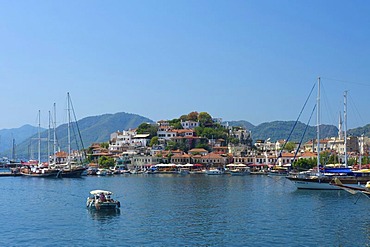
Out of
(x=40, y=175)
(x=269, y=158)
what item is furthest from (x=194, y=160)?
(x=40, y=175)

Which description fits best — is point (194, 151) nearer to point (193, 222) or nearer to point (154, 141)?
point (154, 141)

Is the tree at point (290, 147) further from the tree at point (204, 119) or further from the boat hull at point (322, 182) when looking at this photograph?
the boat hull at point (322, 182)

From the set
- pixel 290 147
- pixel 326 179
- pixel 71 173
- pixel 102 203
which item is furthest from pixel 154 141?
pixel 102 203

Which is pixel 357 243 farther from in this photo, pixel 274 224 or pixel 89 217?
pixel 89 217

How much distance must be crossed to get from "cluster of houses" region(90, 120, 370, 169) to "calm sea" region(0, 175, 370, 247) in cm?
7575

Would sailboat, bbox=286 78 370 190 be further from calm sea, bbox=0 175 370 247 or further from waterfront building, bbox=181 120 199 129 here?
waterfront building, bbox=181 120 199 129

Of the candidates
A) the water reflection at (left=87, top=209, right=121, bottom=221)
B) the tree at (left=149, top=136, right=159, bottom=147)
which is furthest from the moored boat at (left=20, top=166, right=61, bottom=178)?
the water reflection at (left=87, top=209, right=121, bottom=221)

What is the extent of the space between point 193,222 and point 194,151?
99.9 meters

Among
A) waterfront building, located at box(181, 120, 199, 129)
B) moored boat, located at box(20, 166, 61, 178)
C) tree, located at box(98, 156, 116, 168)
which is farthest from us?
waterfront building, located at box(181, 120, 199, 129)

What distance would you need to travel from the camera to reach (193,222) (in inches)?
1357

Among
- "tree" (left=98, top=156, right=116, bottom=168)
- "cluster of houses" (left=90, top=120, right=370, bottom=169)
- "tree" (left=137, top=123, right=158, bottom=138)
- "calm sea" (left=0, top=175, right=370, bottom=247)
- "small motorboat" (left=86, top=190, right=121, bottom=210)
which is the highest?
"tree" (left=137, top=123, right=158, bottom=138)

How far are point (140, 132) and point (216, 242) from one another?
427 feet

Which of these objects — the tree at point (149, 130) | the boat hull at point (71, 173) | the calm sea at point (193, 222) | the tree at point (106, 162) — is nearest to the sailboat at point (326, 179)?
the calm sea at point (193, 222)

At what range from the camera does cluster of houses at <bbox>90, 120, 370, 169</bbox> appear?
128500mm
